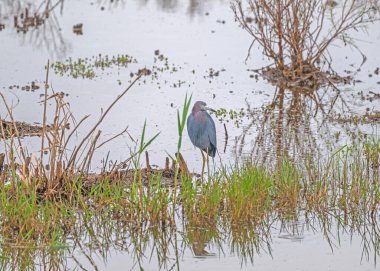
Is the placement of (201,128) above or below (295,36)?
below

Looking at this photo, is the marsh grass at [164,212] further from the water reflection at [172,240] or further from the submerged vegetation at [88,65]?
the submerged vegetation at [88,65]

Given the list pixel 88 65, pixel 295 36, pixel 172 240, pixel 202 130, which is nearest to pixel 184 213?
pixel 172 240

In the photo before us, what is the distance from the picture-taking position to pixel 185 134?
10.1 meters

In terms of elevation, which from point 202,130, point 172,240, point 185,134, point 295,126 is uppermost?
→ point 295,126

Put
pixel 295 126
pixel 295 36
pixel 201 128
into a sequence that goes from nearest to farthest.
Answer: pixel 201 128
pixel 295 126
pixel 295 36

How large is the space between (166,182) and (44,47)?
7.62 metres

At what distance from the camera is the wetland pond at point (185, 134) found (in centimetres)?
657

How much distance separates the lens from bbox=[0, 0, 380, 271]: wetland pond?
657 centimetres

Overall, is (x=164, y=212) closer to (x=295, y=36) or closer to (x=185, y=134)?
(x=185, y=134)

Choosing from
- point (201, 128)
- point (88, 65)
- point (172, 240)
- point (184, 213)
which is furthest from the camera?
A: point (88, 65)

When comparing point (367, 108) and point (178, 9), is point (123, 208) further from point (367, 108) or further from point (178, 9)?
point (178, 9)

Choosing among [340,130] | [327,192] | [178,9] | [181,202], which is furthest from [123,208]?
[178,9]

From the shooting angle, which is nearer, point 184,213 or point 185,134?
point 184,213

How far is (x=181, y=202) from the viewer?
747cm
